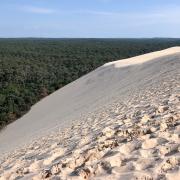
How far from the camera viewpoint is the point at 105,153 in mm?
5742

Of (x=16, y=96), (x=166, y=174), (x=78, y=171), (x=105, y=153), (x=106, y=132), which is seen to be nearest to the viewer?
(x=166, y=174)

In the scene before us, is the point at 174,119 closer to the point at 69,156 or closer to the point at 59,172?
the point at 69,156

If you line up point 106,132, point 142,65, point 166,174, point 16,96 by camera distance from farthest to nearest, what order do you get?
1. point 16,96
2. point 142,65
3. point 106,132
4. point 166,174

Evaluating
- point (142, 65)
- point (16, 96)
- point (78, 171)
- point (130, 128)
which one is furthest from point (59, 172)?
point (16, 96)

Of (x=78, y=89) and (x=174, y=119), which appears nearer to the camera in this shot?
(x=174, y=119)

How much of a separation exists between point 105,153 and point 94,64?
4844 centimetres

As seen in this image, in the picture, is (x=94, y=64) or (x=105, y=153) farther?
(x=94, y=64)

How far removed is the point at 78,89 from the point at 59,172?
21320 mm

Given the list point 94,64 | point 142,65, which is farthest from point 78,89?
point 94,64

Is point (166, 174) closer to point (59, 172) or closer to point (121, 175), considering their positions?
point (121, 175)

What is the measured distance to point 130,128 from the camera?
7.00 m

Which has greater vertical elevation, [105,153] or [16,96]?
[105,153]

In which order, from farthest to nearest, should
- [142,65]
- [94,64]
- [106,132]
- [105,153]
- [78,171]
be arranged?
[94,64] < [142,65] < [106,132] < [105,153] < [78,171]

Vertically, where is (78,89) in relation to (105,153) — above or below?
below
